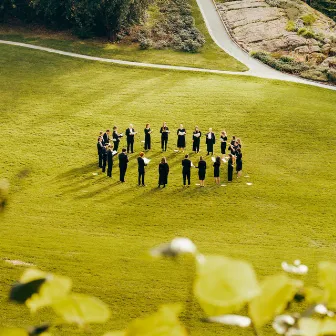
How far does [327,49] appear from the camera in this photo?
3869 centimetres

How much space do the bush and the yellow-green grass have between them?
1756mm

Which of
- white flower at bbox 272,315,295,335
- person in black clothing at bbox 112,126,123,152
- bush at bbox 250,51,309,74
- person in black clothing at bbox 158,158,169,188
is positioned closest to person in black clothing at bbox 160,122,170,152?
person in black clothing at bbox 112,126,123,152

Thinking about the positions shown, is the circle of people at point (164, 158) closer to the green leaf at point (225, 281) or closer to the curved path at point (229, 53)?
the curved path at point (229, 53)

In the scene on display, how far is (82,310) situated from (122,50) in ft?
126

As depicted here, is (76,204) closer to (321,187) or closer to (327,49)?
(321,187)

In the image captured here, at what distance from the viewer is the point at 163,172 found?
71.1ft

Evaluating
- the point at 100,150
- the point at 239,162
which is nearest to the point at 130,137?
the point at 100,150

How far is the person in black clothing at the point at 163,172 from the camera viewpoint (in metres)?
21.5

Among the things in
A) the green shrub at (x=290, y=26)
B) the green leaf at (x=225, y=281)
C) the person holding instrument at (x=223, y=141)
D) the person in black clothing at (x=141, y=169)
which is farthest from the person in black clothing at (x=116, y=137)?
the green leaf at (x=225, y=281)

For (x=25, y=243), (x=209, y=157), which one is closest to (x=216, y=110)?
(x=209, y=157)

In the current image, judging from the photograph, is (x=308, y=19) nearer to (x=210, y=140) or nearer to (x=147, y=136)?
(x=210, y=140)

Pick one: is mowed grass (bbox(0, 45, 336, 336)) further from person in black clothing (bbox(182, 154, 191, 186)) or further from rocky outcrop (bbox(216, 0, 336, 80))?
rocky outcrop (bbox(216, 0, 336, 80))

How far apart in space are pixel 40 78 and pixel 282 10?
19480 millimetres

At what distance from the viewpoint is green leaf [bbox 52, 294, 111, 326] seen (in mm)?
1478
